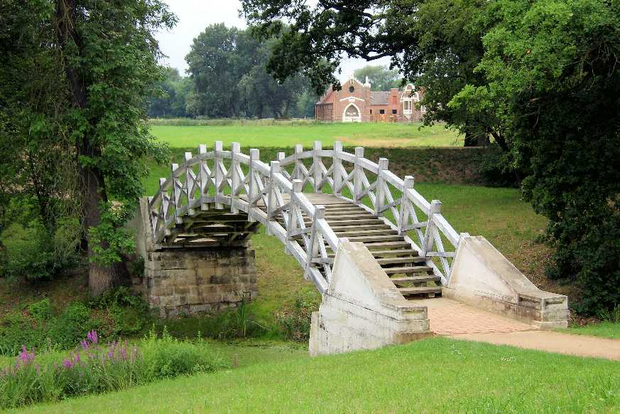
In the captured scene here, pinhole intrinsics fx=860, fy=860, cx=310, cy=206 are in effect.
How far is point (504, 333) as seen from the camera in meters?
13.8

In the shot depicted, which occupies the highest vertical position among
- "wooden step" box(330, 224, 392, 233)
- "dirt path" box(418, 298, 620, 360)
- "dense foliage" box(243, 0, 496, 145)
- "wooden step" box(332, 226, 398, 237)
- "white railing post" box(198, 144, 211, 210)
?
"dense foliage" box(243, 0, 496, 145)

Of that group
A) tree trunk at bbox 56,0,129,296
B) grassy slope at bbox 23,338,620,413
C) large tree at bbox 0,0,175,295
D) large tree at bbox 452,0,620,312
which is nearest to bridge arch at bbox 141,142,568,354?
tree trunk at bbox 56,0,129,296

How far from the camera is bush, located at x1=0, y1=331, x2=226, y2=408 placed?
1427 cm

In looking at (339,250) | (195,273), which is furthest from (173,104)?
(339,250)

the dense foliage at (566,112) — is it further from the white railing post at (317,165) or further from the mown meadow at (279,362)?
the white railing post at (317,165)

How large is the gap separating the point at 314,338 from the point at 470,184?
2511 cm

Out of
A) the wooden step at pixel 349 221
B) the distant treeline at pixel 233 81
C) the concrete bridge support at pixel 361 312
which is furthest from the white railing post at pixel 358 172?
the distant treeline at pixel 233 81

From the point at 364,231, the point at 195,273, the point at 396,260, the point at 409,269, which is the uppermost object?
the point at 364,231

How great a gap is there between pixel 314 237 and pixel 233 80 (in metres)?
85.1

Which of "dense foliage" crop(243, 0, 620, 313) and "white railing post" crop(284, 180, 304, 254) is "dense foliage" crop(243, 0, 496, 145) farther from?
"white railing post" crop(284, 180, 304, 254)

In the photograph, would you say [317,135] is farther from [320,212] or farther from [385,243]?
[320,212]

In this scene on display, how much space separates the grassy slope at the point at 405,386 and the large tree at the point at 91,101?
11.5m

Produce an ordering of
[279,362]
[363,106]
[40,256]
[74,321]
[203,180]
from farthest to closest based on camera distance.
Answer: [363,106] → [40,256] → [74,321] → [203,180] → [279,362]

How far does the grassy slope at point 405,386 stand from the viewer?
889 centimetres
